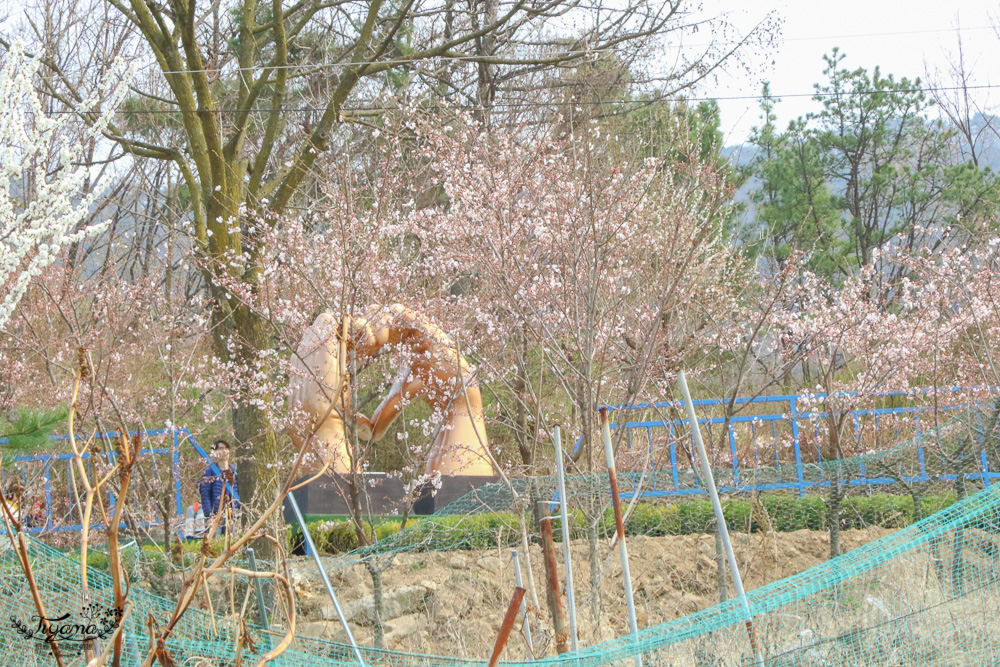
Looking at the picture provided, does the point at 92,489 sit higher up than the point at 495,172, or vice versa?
the point at 495,172

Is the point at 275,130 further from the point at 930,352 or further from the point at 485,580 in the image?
the point at 930,352

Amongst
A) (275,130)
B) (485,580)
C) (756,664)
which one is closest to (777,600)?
(756,664)

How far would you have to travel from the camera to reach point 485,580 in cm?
662

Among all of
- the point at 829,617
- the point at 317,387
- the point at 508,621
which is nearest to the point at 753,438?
the point at 317,387

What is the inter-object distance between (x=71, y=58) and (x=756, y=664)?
18.8m

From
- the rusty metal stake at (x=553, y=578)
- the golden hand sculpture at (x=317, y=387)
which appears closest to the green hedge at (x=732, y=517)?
the golden hand sculpture at (x=317, y=387)

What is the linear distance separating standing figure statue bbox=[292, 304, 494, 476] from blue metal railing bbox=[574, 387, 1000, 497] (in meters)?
1.52

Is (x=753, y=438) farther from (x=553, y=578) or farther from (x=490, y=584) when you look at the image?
(x=553, y=578)

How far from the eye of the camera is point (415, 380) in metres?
9.59

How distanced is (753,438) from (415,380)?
11.2 feet

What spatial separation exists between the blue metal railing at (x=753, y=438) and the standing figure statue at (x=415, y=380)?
1.52 meters

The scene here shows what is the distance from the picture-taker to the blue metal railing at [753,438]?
6.12 meters

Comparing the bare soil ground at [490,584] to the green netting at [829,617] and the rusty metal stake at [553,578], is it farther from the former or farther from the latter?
the rusty metal stake at [553,578]

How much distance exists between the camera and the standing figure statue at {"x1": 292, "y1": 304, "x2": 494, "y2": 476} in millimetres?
8430
